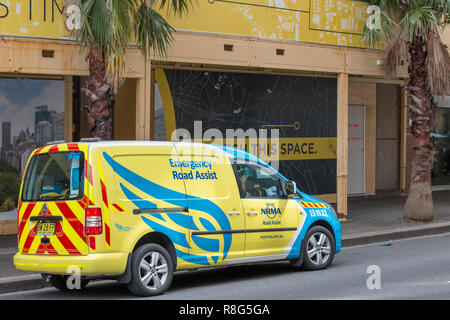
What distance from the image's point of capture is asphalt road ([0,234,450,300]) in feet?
28.4

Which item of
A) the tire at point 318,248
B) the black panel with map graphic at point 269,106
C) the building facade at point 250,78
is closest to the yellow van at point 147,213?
the tire at point 318,248

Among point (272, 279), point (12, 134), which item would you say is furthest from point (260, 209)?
point (12, 134)

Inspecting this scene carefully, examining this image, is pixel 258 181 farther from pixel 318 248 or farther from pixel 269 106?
pixel 269 106

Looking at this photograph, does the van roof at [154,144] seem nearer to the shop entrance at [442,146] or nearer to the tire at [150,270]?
the tire at [150,270]

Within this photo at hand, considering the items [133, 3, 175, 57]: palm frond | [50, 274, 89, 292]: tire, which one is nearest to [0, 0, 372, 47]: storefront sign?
[133, 3, 175, 57]: palm frond

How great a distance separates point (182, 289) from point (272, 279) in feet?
4.56

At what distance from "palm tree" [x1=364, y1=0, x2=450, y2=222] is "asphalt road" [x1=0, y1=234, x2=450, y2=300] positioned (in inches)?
152

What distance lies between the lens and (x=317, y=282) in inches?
375

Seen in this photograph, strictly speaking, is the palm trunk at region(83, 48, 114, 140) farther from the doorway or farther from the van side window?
the doorway

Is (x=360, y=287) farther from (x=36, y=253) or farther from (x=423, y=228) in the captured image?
(x=423, y=228)

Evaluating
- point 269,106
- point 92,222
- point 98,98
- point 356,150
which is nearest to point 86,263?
point 92,222

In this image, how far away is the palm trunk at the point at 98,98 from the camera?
38.7ft

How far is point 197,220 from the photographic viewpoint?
30.4 feet

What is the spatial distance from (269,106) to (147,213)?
941 centimetres
